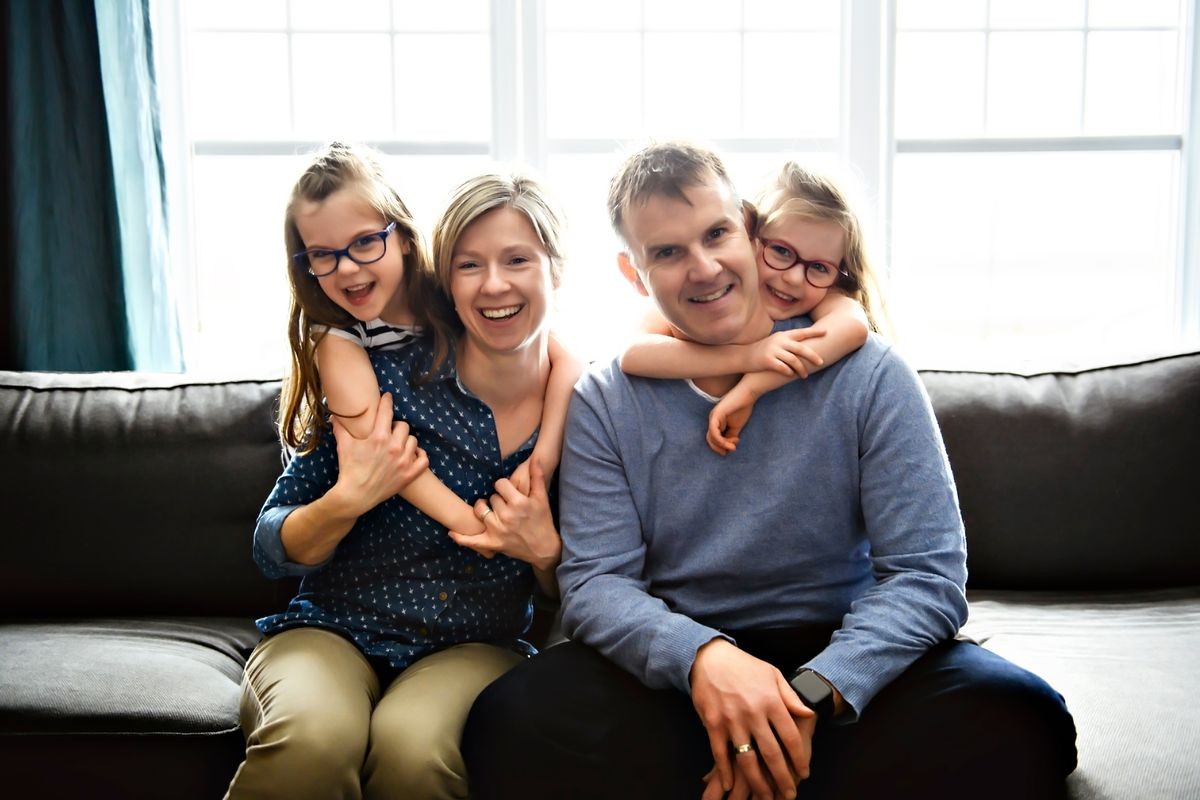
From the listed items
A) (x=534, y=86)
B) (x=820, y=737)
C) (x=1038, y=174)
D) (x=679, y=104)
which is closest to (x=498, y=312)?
(x=820, y=737)

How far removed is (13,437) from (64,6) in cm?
104

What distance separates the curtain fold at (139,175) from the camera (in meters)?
2.35

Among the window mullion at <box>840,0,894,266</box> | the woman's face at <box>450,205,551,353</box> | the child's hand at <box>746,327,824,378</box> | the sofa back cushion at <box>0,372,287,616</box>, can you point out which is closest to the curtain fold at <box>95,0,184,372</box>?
the sofa back cushion at <box>0,372,287,616</box>

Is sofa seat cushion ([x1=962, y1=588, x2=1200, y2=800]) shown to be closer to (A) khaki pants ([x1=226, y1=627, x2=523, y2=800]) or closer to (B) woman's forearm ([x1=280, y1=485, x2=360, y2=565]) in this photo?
(A) khaki pants ([x1=226, y1=627, x2=523, y2=800])

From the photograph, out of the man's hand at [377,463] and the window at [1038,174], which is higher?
the window at [1038,174]

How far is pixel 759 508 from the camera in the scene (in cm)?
155

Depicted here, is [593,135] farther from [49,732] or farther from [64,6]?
[49,732]

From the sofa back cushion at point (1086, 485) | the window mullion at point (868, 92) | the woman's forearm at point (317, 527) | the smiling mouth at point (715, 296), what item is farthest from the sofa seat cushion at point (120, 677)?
the window mullion at point (868, 92)

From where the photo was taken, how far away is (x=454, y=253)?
5.25ft

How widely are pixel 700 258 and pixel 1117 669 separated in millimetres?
920

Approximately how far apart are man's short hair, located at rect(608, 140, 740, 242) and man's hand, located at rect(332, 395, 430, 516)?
0.48 m

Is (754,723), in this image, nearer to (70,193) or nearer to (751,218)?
(751,218)

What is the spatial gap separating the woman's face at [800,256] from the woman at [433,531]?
1.13ft

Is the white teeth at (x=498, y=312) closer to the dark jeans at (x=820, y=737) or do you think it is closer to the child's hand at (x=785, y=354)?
the child's hand at (x=785, y=354)
